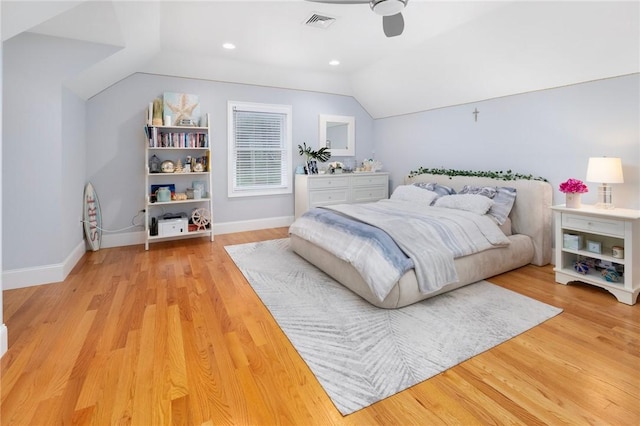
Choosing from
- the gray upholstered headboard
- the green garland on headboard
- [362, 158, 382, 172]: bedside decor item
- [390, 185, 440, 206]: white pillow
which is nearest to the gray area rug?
the gray upholstered headboard

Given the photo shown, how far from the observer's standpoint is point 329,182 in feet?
18.2

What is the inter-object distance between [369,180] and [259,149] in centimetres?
212

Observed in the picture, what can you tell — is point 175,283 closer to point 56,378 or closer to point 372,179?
point 56,378

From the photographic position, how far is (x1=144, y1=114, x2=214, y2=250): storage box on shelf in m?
4.39

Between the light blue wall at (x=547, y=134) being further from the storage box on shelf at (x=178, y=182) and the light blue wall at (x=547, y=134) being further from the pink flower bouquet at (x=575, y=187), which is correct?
the storage box on shelf at (x=178, y=182)

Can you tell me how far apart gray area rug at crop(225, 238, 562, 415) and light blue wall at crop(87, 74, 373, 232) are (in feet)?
8.01

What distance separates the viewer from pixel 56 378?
68.4 inches

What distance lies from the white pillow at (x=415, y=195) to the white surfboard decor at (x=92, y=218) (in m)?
4.16

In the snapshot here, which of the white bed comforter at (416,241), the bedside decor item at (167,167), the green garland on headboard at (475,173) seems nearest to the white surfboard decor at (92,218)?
the bedside decor item at (167,167)

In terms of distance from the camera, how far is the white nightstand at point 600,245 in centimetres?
261

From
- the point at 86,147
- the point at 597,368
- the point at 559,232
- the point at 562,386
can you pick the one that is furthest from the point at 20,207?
the point at 559,232

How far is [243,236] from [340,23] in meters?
3.27

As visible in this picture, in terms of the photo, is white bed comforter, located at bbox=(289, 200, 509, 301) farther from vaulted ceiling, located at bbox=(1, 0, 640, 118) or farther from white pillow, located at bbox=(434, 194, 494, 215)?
vaulted ceiling, located at bbox=(1, 0, 640, 118)

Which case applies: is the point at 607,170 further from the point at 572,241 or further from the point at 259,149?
the point at 259,149
